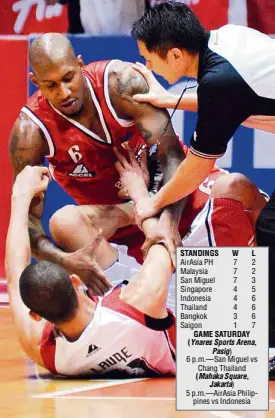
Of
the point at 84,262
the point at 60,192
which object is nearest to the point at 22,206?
the point at 84,262

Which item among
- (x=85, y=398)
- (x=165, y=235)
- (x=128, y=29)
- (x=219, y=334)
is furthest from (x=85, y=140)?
(x=219, y=334)

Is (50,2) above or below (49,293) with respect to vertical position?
above

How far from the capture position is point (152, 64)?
5.09 metres

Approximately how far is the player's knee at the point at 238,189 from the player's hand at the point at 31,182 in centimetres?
95

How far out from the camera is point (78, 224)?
5.70 metres

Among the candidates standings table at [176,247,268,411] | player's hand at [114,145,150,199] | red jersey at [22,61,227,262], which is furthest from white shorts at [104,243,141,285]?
standings table at [176,247,268,411]

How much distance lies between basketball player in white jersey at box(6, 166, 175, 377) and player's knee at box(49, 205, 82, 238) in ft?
1.78

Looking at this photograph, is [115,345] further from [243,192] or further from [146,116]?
[146,116]

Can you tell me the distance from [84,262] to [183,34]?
1375 millimetres

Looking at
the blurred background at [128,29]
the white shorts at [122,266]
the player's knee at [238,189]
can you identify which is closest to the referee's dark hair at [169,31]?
the player's knee at [238,189]

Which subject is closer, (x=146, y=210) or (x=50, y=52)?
(x=146, y=210)

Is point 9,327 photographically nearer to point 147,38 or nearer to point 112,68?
point 112,68

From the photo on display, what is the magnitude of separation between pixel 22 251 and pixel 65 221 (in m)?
0.59

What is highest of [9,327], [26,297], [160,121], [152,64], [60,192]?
[152,64]
